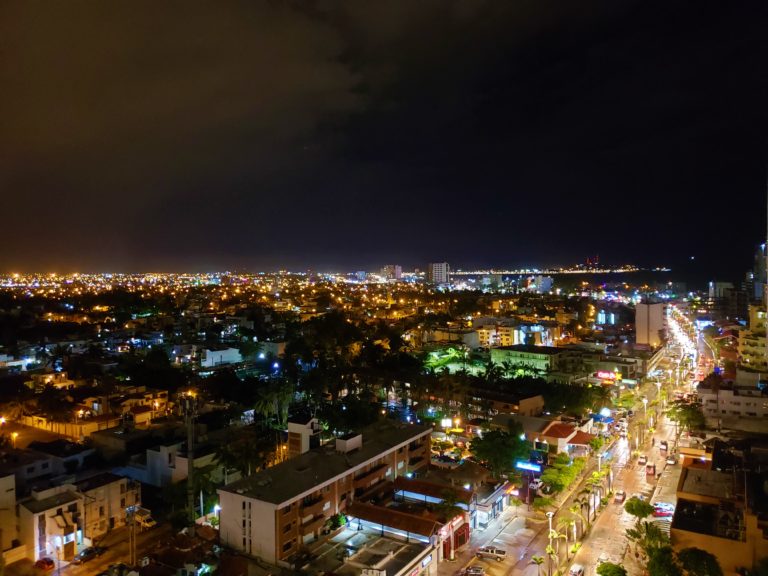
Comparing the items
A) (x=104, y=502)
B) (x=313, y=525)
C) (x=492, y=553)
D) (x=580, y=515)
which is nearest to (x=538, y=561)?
(x=492, y=553)

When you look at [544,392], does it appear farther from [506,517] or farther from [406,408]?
[506,517]

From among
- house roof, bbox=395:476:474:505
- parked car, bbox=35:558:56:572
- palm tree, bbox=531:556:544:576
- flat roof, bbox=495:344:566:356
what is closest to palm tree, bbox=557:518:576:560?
palm tree, bbox=531:556:544:576

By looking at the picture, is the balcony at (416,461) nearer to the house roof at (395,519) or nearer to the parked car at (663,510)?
the house roof at (395,519)

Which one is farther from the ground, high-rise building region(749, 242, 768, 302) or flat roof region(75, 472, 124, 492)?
high-rise building region(749, 242, 768, 302)

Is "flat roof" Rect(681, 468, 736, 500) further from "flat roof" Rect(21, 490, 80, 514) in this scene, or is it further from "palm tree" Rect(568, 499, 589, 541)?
"flat roof" Rect(21, 490, 80, 514)

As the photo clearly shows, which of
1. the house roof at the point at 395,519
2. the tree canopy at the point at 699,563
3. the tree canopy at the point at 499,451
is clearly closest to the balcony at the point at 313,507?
the house roof at the point at 395,519

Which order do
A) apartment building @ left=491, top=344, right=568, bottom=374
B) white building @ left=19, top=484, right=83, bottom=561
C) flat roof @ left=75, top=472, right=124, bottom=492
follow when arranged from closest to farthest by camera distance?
white building @ left=19, top=484, right=83, bottom=561 < flat roof @ left=75, top=472, right=124, bottom=492 < apartment building @ left=491, top=344, right=568, bottom=374

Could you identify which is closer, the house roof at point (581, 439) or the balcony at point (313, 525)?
the balcony at point (313, 525)
